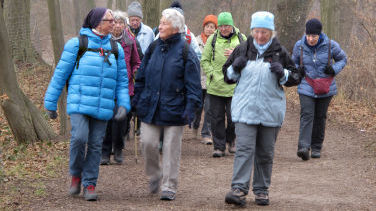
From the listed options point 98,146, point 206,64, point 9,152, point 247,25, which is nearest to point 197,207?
point 98,146

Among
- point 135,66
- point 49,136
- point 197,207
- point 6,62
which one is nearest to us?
point 197,207

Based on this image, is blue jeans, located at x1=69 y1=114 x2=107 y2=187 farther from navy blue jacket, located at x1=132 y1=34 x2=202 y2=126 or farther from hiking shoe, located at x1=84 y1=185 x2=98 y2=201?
navy blue jacket, located at x1=132 y1=34 x2=202 y2=126

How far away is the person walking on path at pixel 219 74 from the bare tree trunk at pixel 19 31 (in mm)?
10300

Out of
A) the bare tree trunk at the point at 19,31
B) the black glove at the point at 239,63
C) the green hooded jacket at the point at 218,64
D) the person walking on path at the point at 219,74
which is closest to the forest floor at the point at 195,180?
the person walking on path at the point at 219,74

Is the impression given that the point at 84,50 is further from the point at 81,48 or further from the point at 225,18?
the point at 225,18

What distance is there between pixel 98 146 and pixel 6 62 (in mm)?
3908

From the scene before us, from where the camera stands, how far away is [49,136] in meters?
10.4

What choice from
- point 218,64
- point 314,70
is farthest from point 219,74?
point 314,70

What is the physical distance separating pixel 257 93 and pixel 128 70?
10.1 ft

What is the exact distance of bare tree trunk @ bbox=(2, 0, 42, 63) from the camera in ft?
60.7

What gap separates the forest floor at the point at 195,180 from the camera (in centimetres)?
642

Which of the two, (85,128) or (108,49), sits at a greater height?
(108,49)

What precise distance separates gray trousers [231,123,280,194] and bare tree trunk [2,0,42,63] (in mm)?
13586

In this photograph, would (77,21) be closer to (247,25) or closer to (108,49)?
(247,25)
